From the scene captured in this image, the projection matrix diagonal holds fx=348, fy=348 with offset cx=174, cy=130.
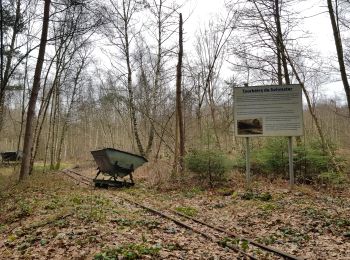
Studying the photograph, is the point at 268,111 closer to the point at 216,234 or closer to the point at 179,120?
the point at 179,120

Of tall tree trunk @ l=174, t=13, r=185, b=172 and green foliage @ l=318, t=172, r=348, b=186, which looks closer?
green foliage @ l=318, t=172, r=348, b=186

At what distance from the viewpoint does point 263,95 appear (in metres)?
13.0

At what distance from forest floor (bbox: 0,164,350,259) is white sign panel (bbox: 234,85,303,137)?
2066 mm

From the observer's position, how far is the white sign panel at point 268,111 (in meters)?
12.6

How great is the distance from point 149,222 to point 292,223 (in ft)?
10.7

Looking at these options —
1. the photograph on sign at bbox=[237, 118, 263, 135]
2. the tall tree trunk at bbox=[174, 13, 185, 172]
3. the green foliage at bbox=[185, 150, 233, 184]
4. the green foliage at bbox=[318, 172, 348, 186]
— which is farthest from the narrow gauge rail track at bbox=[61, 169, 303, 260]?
the green foliage at bbox=[318, 172, 348, 186]

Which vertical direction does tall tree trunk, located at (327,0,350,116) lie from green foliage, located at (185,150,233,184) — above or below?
above

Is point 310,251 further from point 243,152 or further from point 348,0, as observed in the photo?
point 348,0

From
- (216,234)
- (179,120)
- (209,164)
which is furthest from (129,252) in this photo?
(179,120)

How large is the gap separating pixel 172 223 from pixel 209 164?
232 inches

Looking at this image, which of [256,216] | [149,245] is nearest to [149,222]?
[149,245]

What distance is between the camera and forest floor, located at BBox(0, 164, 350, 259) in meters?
5.96

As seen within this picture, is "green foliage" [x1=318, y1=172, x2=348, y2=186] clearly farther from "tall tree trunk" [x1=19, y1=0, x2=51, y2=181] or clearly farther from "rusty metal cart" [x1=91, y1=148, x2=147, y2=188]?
Result: "tall tree trunk" [x1=19, y1=0, x2=51, y2=181]

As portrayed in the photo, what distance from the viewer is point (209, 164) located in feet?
45.2
